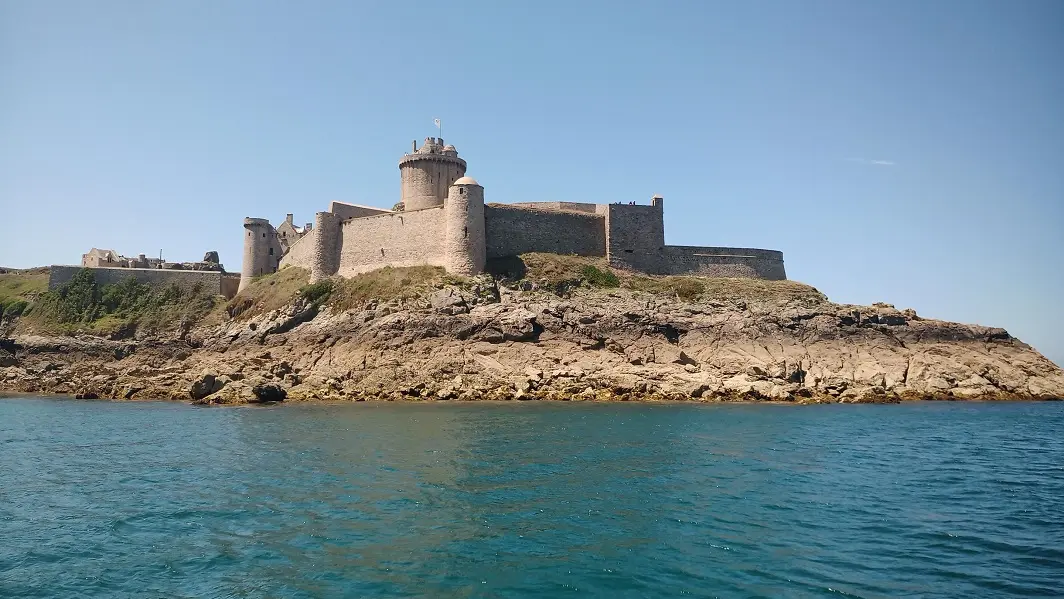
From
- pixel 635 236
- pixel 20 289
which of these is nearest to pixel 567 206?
pixel 635 236

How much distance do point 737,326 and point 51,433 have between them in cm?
3281

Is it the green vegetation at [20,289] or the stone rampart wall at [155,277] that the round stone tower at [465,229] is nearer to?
the stone rampart wall at [155,277]

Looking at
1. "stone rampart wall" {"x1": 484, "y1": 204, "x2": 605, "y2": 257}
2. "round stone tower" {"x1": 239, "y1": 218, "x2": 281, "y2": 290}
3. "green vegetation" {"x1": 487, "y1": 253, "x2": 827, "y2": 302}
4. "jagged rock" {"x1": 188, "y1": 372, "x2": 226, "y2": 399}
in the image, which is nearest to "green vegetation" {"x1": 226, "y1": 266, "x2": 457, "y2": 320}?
"green vegetation" {"x1": 487, "y1": 253, "x2": 827, "y2": 302}

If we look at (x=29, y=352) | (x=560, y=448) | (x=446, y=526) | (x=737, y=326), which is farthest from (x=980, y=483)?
(x=29, y=352)

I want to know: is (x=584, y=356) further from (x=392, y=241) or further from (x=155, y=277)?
(x=155, y=277)

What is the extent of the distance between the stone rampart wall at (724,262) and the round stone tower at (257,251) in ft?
102

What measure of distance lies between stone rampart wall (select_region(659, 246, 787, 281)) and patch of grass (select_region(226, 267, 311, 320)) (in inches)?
977

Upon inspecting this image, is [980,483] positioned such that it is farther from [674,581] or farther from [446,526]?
[446,526]

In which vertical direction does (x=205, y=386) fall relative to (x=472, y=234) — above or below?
below

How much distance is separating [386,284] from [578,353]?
13.2m

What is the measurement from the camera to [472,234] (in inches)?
1661

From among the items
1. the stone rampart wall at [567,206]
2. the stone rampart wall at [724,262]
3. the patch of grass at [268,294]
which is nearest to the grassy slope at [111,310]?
the patch of grass at [268,294]

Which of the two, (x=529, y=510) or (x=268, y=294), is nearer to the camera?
(x=529, y=510)

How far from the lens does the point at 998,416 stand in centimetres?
3175
